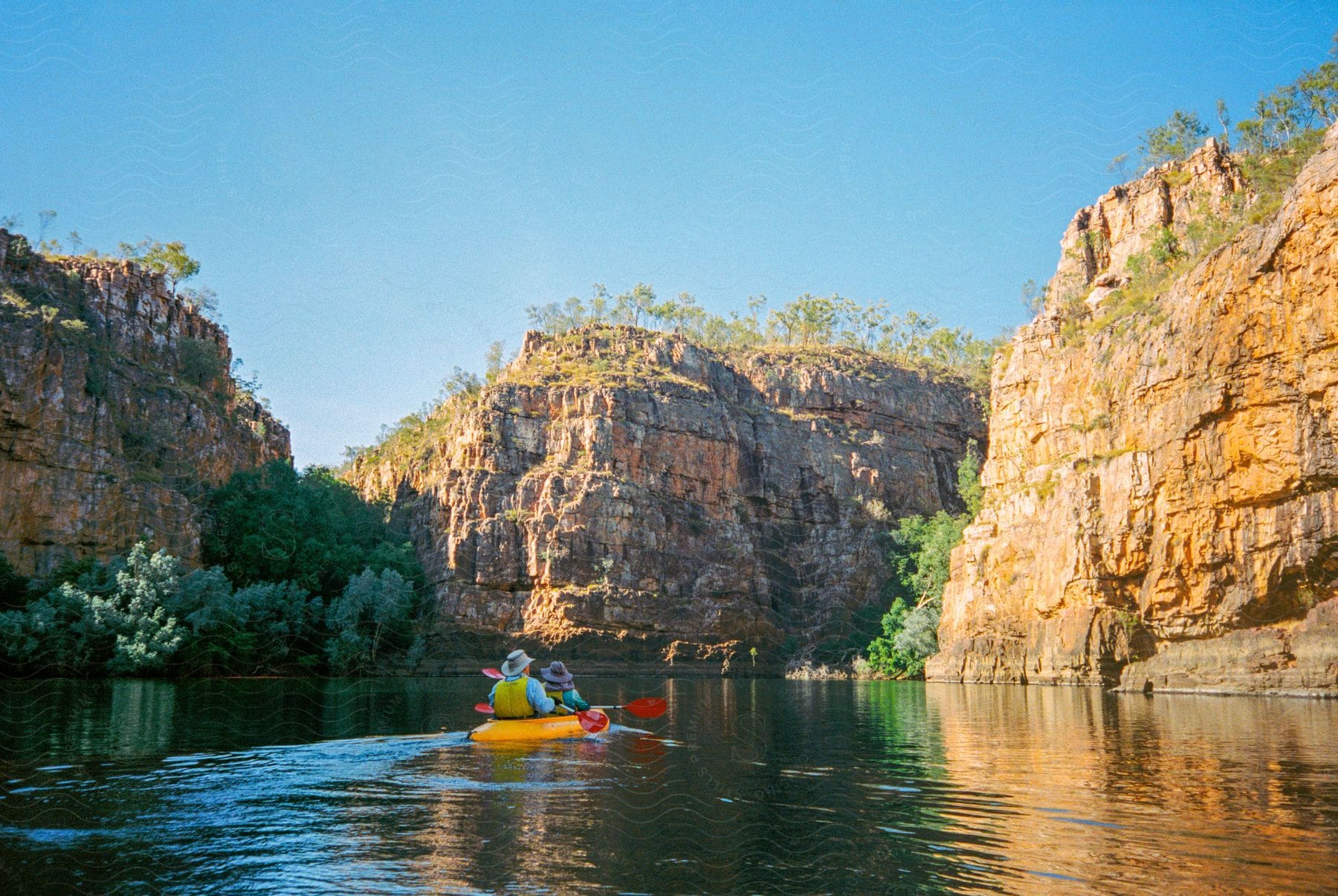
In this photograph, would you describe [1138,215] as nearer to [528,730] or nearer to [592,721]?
[592,721]

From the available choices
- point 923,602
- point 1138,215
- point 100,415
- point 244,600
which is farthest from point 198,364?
point 1138,215

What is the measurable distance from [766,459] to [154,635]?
6507cm

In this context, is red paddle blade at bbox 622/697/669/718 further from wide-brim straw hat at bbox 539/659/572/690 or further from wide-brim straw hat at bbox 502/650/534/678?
wide-brim straw hat at bbox 502/650/534/678

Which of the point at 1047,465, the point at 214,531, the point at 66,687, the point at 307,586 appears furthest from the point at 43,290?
the point at 1047,465

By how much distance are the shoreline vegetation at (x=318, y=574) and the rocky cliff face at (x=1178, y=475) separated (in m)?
2.30

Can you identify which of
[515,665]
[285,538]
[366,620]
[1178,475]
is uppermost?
[1178,475]

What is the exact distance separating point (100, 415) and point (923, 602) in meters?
57.0

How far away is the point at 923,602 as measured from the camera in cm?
7488

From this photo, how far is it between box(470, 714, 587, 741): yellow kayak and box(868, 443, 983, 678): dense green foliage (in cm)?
5046

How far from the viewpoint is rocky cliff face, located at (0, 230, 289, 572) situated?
5284 cm

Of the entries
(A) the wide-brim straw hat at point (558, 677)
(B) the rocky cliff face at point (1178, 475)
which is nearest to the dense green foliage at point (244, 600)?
(A) the wide-brim straw hat at point (558, 677)

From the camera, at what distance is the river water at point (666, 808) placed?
9.57 metres

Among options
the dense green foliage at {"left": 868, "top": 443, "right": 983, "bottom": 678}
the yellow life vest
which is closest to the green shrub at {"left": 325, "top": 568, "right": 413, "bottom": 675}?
Result: the dense green foliage at {"left": 868, "top": 443, "right": 983, "bottom": 678}

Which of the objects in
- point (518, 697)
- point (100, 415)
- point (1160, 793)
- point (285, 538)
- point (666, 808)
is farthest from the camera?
point (285, 538)
